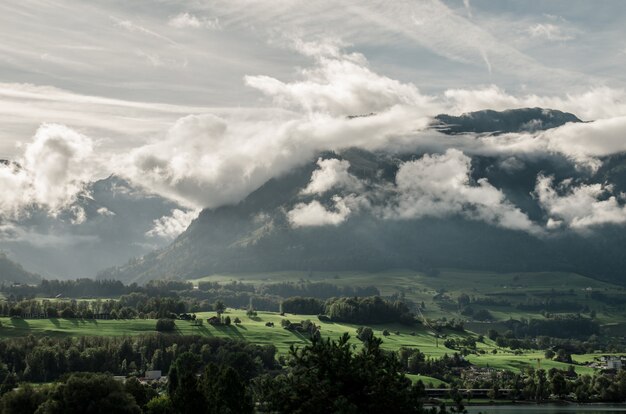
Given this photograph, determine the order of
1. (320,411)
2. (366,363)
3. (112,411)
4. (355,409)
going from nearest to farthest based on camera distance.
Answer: (355,409)
(320,411)
(366,363)
(112,411)

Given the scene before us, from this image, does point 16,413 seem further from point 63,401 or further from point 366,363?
point 366,363

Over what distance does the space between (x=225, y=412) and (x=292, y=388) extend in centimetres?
5814

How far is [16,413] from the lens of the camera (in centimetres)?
19925

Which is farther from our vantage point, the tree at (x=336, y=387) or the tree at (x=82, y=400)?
the tree at (x=82, y=400)

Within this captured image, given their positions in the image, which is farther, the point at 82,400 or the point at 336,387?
the point at 82,400

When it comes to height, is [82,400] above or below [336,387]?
below

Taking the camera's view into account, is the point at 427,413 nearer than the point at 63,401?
Yes

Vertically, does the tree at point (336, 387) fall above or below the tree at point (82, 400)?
above

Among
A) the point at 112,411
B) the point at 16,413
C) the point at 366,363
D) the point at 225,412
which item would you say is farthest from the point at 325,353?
the point at 16,413

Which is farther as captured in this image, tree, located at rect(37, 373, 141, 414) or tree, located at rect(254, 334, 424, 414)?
tree, located at rect(37, 373, 141, 414)

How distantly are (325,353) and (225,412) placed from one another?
2377 inches

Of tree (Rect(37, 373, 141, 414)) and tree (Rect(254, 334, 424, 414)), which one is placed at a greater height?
tree (Rect(254, 334, 424, 414))

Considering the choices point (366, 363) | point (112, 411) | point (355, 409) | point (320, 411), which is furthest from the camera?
point (112, 411)

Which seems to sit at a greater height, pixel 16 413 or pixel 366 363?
pixel 366 363
